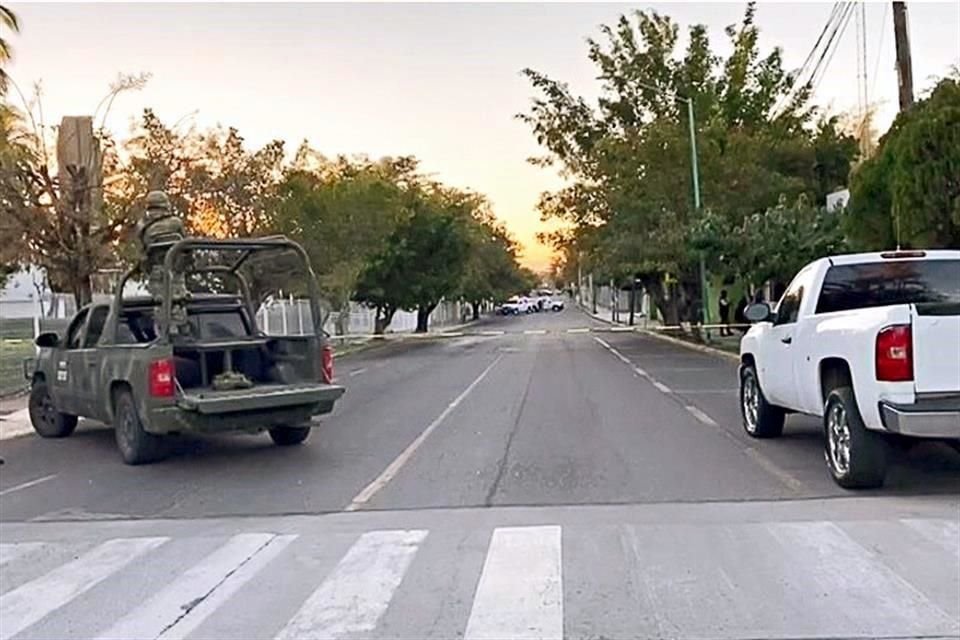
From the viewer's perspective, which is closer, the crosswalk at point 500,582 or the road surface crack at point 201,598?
the crosswalk at point 500,582

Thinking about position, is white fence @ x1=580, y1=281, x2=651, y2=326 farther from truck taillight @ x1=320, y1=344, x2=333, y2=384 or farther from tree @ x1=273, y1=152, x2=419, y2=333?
truck taillight @ x1=320, y1=344, x2=333, y2=384

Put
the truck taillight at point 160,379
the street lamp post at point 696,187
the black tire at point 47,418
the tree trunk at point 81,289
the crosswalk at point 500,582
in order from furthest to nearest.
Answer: the street lamp post at point 696,187, the tree trunk at point 81,289, the black tire at point 47,418, the truck taillight at point 160,379, the crosswalk at point 500,582

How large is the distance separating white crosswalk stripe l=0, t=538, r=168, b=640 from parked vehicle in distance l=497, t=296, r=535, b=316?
342ft

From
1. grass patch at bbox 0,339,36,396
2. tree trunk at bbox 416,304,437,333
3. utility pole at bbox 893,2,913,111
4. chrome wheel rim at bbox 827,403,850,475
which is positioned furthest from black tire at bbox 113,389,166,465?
tree trunk at bbox 416,304,437,333

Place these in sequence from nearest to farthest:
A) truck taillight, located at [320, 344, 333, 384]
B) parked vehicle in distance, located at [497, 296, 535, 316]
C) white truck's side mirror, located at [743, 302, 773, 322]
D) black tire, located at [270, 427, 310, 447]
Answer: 1. white truck's side mirror, located at [743, 302, 773, 322]
2. truck taillight, located at [320, 344, 333, 384]
3. black tire, located at [270, 427, 310, 447]
4. parked vehicle in distance, located at [497, 296, 535, 316]

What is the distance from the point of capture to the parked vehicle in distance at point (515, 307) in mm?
115000

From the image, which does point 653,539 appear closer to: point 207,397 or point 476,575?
point 476,575

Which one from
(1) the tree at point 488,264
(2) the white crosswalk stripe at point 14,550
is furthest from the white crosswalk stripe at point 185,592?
(1) the tree at point 488,264

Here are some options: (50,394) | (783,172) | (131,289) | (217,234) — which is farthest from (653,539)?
(783,172)

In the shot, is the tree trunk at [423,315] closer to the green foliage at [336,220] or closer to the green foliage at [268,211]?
the green foliage at [268,211]

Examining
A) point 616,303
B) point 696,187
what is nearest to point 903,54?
point 696,187

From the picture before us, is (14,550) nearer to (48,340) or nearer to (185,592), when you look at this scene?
(185,592)

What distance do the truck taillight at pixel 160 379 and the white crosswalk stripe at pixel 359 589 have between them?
13.1 ft

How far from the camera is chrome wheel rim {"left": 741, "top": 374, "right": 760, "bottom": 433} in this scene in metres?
12.6
